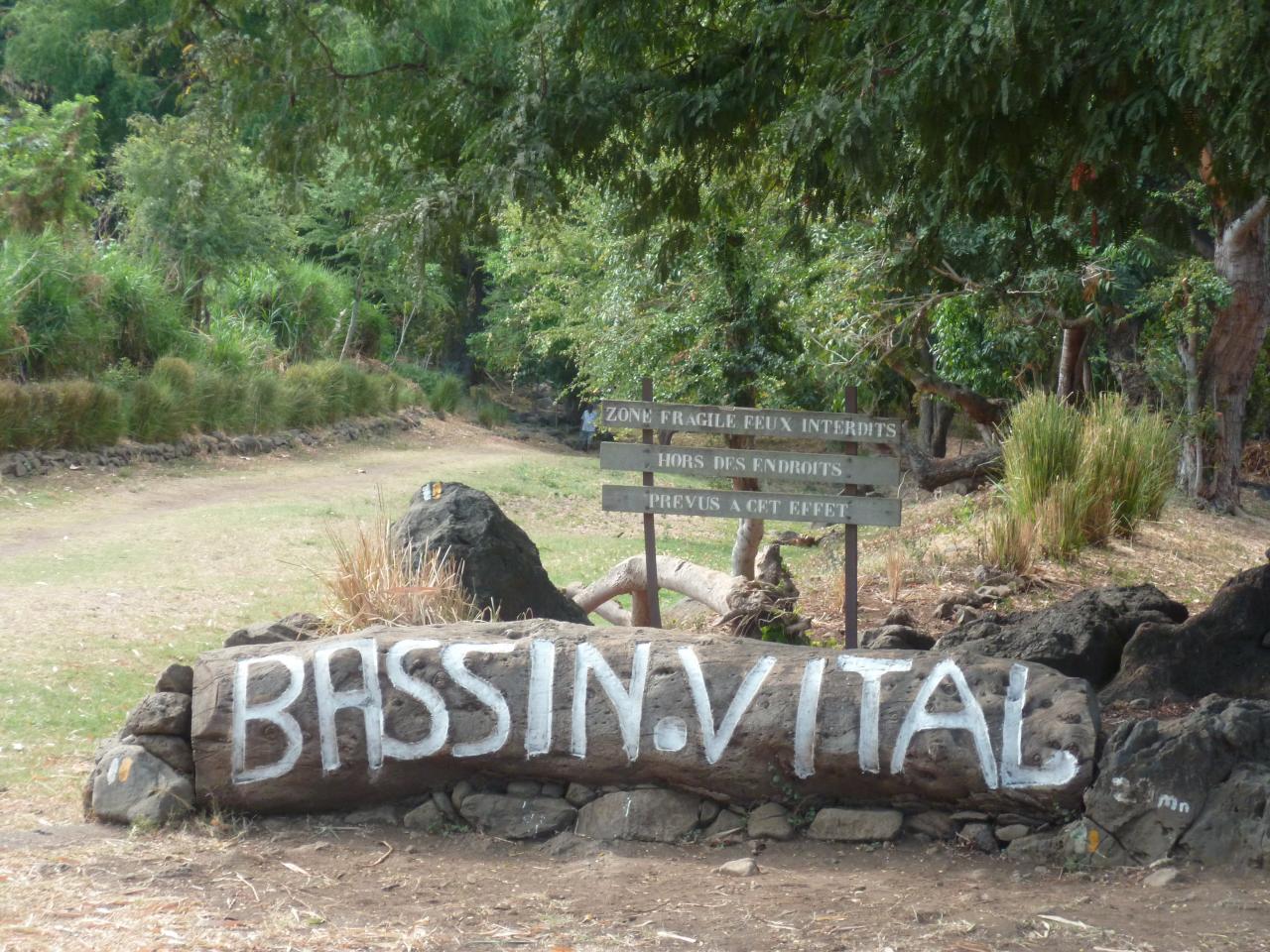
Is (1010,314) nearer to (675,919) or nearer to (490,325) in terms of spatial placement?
(675,919)

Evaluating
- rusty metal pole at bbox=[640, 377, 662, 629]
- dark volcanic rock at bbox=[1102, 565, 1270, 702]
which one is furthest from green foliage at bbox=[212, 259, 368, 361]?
dark volcanic rock at bbox=[1102, 565, 1270, 702]

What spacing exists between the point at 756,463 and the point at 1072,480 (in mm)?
6221

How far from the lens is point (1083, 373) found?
50.8ft

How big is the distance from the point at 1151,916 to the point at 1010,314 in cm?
1074

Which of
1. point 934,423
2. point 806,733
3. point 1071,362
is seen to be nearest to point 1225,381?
point 1071,362

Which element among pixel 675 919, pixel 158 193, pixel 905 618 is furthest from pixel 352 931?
pixel 158 193

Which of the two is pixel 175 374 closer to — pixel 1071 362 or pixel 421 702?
pixel 1071 362

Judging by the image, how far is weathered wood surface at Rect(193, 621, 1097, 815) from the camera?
17.0ft

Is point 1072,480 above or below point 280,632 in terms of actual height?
above

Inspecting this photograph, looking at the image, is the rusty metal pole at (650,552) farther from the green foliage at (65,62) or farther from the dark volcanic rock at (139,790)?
the green foliage at (65,62)

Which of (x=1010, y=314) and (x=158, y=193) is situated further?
(x=158, y=193)

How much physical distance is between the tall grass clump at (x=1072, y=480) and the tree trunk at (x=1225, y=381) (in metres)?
2.87

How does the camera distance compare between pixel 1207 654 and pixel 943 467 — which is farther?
pixel 943 467

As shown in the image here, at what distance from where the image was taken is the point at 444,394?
32562 mm
